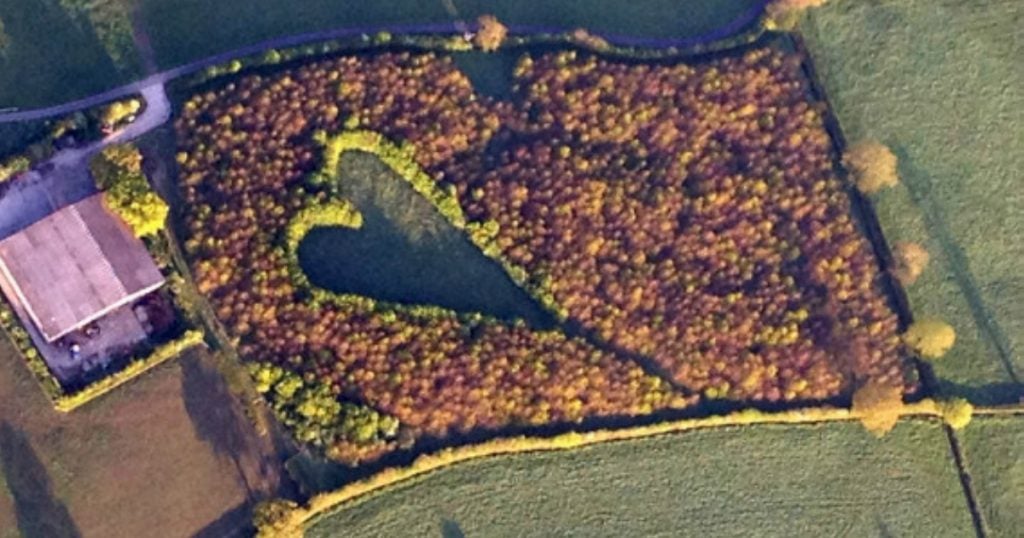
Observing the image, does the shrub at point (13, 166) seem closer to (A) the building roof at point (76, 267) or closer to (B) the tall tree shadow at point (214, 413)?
(A) the building roof at point (76, 267)

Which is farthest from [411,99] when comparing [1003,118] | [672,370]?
[1003,118]

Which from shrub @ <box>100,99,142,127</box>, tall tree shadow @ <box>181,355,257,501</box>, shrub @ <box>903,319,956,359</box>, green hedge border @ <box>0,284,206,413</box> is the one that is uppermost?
shrub @ <box>100,99,142,127</box>

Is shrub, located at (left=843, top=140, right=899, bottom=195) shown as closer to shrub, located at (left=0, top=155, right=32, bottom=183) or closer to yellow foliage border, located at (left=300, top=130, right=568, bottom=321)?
yellow foliage border, located at (left=300, top=130, right=568, bottom=321)

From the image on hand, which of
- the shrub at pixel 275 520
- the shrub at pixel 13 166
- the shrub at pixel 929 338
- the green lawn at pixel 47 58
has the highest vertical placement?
the green lawn at pixel 47 58

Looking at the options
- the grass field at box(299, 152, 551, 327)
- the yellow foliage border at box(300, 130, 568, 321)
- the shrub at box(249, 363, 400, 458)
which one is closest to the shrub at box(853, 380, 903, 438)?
the yellow foliage border at box(300, 130, 568, 321)

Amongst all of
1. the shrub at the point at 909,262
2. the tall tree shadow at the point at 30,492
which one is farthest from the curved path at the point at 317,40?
the tall tree shadow at the point at 30,492

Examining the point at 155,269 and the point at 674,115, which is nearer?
the point at 155,269

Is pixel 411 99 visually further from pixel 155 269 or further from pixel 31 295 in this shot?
pixel 31 295
